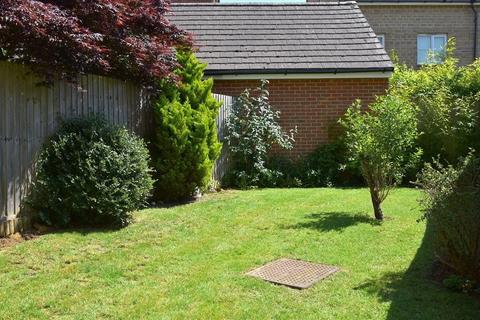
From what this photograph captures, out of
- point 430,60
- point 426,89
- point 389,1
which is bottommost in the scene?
point 426,89

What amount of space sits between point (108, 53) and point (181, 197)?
295 centimetres

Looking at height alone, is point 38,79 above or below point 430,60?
below

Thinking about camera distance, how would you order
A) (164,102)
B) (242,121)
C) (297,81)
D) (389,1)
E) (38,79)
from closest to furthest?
(38,79), (164,102), (242,121), (297,81), (389,1)

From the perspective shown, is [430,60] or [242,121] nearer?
[242,121]

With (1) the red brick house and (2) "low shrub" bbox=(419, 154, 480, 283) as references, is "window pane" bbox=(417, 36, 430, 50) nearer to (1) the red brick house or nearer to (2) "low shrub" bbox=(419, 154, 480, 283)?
(1) the red brick house

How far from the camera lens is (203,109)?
9680 mm

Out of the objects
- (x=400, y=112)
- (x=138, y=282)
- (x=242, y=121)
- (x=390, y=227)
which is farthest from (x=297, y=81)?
(x=138, y=282)

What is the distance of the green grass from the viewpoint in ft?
14.4

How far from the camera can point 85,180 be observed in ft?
22.7

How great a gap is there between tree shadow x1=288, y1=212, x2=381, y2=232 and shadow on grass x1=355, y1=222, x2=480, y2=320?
5.57 feet

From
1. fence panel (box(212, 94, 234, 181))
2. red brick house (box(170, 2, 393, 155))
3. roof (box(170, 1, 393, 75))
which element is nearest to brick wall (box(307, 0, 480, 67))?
roof (box(170, 1, 393, 75))

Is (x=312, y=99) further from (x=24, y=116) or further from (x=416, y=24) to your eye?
(x=416, y=24)

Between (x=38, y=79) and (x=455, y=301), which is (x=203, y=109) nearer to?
(x=38, y=79)

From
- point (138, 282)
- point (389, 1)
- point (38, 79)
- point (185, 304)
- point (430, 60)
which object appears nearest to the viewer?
point (185, 304)
